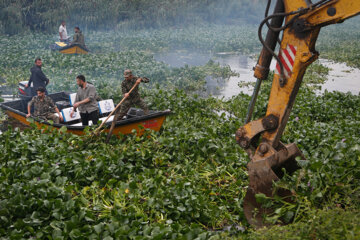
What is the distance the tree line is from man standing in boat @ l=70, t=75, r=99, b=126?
18.2 metres

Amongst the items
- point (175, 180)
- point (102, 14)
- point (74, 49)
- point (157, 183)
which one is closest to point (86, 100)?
point (175, 180)

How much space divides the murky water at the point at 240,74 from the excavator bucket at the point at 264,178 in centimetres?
899

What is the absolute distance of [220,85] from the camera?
55.3 ft

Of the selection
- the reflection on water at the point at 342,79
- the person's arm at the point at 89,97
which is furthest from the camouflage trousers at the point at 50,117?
the reflection on water at the point at 342,79

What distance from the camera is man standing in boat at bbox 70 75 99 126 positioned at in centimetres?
800

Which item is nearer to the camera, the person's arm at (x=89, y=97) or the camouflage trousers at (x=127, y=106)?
the person's arm at (x=89, y=97)

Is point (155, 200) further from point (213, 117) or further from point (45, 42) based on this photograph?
point (45, 42)

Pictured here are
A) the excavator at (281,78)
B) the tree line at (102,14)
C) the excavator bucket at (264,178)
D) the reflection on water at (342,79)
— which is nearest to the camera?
the excavator at (281,78)

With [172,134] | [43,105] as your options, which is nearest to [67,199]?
[172,134]

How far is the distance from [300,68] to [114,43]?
900 inches

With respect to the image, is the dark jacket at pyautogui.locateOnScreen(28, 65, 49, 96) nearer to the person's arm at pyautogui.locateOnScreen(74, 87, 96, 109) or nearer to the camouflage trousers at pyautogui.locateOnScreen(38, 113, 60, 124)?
Result: the camouflage trousers at pyautogui.locateOnScreen(38, 113, 60, 124)

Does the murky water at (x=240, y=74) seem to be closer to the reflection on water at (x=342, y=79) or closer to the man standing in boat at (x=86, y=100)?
the reflection on water at (x=342, y=79)

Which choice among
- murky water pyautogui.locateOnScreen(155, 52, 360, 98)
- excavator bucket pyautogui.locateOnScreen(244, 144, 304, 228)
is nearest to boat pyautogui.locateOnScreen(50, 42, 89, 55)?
murky water pyautogui.locateOnScreen(155, 52, 360, 98)

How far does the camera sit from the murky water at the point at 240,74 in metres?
15.6
